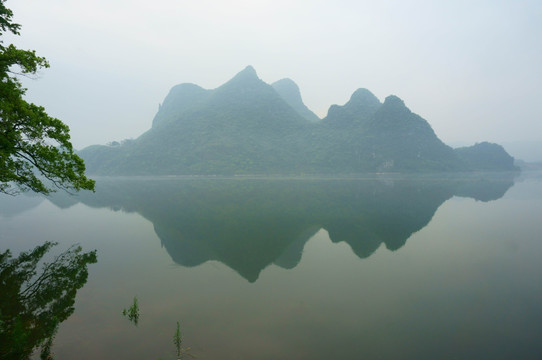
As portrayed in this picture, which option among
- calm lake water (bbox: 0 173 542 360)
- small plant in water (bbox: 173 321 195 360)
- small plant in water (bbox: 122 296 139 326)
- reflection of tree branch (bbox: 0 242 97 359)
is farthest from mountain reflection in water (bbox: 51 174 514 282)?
small plant in water (bbox: 173 321 195 360)

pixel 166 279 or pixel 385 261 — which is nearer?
pixel 166 279

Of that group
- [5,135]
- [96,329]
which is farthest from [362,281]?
[5,135]

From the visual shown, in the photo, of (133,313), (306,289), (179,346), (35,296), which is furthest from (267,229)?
(179,346)

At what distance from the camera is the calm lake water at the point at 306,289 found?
8.30 metres

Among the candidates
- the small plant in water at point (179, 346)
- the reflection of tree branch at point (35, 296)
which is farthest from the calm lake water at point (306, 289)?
the reflection of tree branch at point (35, 296)

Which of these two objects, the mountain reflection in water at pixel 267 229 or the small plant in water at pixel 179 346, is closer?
the small plant in water at pixel 179 346

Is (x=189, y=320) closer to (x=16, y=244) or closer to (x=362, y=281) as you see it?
(x=362, y=281)

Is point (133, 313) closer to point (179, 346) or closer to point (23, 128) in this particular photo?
point (179, 346)

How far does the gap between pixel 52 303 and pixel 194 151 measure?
185168 mm

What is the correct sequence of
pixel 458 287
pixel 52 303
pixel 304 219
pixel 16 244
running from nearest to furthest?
pixel 52 303 < pixel 458 287 < pixel 16 244 < pixel 304 219

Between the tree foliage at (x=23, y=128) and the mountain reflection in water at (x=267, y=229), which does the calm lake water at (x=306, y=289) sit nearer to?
the mountain reflection in water at (x=267, y=229)

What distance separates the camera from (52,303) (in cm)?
1052

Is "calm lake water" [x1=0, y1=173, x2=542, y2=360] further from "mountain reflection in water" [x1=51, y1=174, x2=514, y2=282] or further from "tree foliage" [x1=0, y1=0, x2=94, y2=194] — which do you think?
"tree foliage" [x1=0, y1=0, x2=94, y2=194]

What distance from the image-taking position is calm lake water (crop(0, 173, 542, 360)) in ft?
27.2
